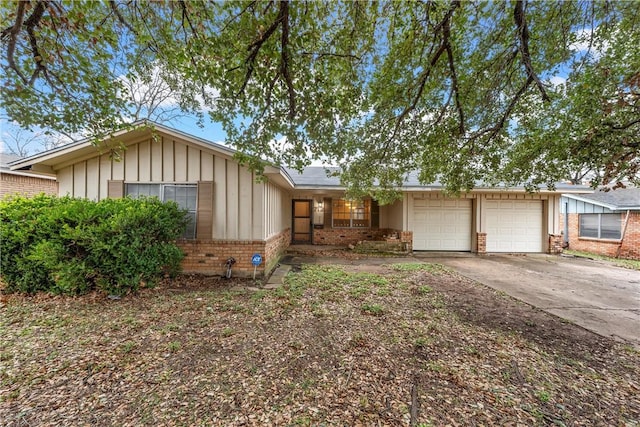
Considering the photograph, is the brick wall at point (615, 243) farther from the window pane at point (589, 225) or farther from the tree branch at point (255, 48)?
the tree branch at point (255, 48)

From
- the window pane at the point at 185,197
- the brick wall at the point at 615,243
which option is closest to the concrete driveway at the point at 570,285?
the brick wall at the point at 615,243

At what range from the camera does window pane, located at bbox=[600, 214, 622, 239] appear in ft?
33.1

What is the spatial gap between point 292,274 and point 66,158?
5.81 metres

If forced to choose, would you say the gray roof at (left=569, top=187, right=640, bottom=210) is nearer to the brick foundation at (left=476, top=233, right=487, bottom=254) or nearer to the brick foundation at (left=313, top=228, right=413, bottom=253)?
the brick foundation at (left=476, top=233, right=487, bottom=254)

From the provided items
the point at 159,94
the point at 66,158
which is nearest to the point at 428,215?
the point at 66,158

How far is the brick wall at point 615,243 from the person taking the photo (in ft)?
30.8

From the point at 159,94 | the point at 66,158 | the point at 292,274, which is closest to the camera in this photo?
the point at 66,158

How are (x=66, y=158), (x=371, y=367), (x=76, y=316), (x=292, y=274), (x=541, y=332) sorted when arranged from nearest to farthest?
1. (x=371, y=367)
2. (x=541, y=332)
3. (x=76, y=316)
4. (x=66, y=158)
5. (x=292, y=274)

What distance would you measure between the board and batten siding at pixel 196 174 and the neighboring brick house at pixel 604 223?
11693mm

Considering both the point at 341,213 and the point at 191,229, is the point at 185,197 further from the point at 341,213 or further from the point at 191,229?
the point at 341,213

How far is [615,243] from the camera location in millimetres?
10023

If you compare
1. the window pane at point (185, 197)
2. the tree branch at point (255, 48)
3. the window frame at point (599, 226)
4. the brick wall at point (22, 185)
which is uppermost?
the tree branch at point (255, 48)

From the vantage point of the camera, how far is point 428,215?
10133 millimetres

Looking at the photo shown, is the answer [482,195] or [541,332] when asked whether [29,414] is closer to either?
[541,332]
